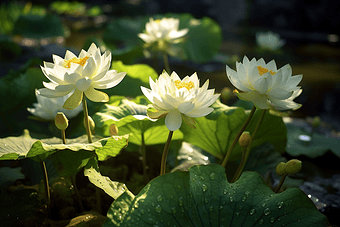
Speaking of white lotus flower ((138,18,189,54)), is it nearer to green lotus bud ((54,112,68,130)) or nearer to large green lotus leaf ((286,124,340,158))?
large green lotus leaf ((286,124,340,158))

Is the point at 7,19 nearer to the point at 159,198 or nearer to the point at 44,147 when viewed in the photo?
the point at 44,147

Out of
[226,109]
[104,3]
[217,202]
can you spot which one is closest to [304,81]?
[226,109]

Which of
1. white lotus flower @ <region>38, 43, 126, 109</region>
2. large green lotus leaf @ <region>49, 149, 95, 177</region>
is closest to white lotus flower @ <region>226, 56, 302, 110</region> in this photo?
white lotus flower @ <region>38, 43, 126, 109</region>

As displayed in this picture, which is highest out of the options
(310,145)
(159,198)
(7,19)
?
(159,198)

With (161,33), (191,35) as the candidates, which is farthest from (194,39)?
(161,33)

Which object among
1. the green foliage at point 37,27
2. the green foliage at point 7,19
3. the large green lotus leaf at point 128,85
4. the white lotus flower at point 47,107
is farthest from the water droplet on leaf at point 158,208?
the green foliage at point 7,19

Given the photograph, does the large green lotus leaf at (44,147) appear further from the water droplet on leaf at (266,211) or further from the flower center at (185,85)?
the water droplet on leaf at (266,211)
